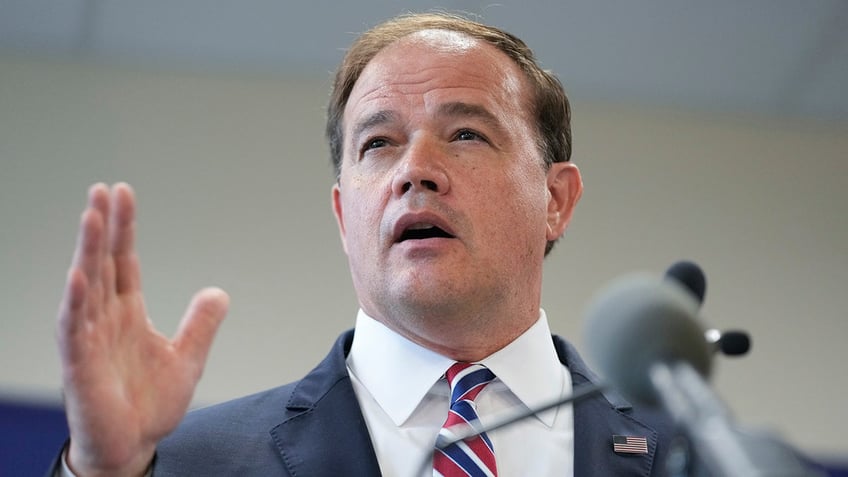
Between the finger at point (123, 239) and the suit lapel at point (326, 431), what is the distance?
0.53 meters

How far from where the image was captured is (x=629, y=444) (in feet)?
6.75

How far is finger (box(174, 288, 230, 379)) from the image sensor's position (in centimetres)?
156

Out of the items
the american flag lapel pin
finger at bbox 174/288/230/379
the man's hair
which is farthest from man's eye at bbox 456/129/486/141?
finger at bbox 174/288/230/379

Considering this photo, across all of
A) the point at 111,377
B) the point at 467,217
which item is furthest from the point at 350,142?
the point at 111,377

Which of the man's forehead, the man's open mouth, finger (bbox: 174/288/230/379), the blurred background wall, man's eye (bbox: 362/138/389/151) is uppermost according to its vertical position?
the man's forehead

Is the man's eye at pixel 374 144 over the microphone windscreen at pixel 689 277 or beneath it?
over

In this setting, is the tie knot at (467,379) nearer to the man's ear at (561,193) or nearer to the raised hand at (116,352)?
the man's ear at (561,193)

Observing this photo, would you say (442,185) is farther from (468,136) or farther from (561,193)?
(561,193)

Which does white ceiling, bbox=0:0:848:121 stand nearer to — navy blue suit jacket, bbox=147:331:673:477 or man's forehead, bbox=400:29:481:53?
man's forehead, bbox=400:29:481:53

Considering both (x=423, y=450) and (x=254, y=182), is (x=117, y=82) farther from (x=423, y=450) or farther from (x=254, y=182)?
(x=423, y=450)

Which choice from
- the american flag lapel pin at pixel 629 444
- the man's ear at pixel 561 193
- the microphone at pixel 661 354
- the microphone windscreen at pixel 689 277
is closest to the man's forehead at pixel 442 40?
the man's ear at pixel 561 193

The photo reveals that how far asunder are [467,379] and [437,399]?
6 centimetres

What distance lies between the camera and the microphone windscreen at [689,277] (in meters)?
1.36

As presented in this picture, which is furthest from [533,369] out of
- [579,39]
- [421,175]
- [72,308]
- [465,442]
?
[579,39]
